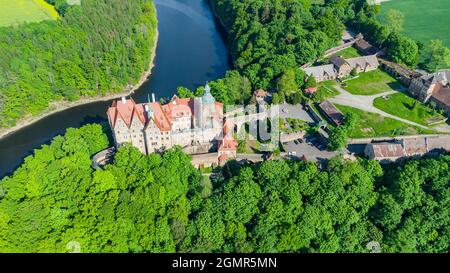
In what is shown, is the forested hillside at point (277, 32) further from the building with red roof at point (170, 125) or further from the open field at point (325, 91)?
the building with red roof at point (170, 125)

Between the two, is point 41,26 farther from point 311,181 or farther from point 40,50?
point 311,181

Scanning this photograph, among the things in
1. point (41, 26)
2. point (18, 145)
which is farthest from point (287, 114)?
point (41, 26)

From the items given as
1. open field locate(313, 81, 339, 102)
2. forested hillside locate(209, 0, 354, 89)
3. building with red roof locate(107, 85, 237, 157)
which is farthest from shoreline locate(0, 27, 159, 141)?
open field locate(313, 81, 339, 102)

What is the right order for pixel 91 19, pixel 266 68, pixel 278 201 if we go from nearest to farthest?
pixel 278 201, pixel 266 68, pixel 91 19

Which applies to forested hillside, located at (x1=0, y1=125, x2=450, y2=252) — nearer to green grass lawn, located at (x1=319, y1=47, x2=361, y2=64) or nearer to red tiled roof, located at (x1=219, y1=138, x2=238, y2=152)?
red tiled roof, located at (x1=219, y1=138, x2=238, y2=152)

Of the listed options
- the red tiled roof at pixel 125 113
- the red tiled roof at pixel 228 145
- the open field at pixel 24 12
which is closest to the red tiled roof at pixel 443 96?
the red tiled roof at pixel 228 145
